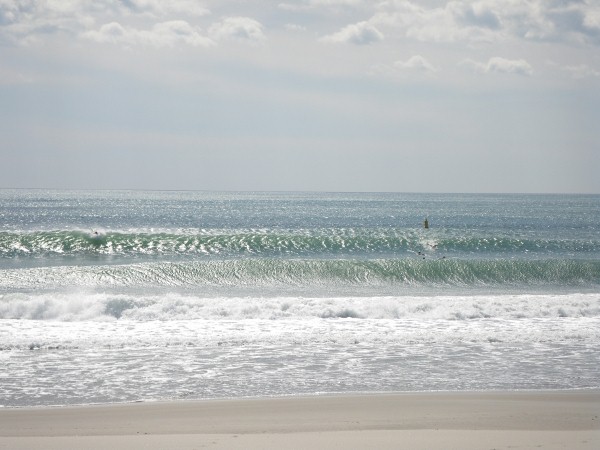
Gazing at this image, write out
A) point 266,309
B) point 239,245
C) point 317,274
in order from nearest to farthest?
point 266,309, point 317,274, point 239,245

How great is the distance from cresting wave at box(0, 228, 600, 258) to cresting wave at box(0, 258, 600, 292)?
6.20 m

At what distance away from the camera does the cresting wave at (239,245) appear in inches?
1314

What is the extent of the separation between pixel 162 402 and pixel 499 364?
5.84 m

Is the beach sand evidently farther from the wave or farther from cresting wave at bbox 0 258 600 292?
cresting wave at bbox 0 258 600 292

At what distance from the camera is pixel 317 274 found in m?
26.4

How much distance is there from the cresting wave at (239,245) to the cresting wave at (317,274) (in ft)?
20.3

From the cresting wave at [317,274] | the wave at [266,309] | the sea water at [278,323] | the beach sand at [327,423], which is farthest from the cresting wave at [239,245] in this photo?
the beach sand at [327,423]

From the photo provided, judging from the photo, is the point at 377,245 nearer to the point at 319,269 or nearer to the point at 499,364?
the point at 319,269

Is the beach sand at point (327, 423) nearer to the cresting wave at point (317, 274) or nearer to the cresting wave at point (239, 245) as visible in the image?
Result: the cresting wave at point (317, 274)

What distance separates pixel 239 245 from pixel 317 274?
31.2 ft

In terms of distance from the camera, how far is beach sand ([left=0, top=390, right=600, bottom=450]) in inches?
299

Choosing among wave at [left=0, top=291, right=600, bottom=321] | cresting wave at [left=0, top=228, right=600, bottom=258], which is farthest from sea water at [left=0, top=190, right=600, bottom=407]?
cresting wave at [left=0, top=228, right=600, bottom=258]

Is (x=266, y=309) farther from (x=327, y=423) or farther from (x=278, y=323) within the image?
(x=327, y=423)

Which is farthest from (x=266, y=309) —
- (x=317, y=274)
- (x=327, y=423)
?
(x=327, y=423)
